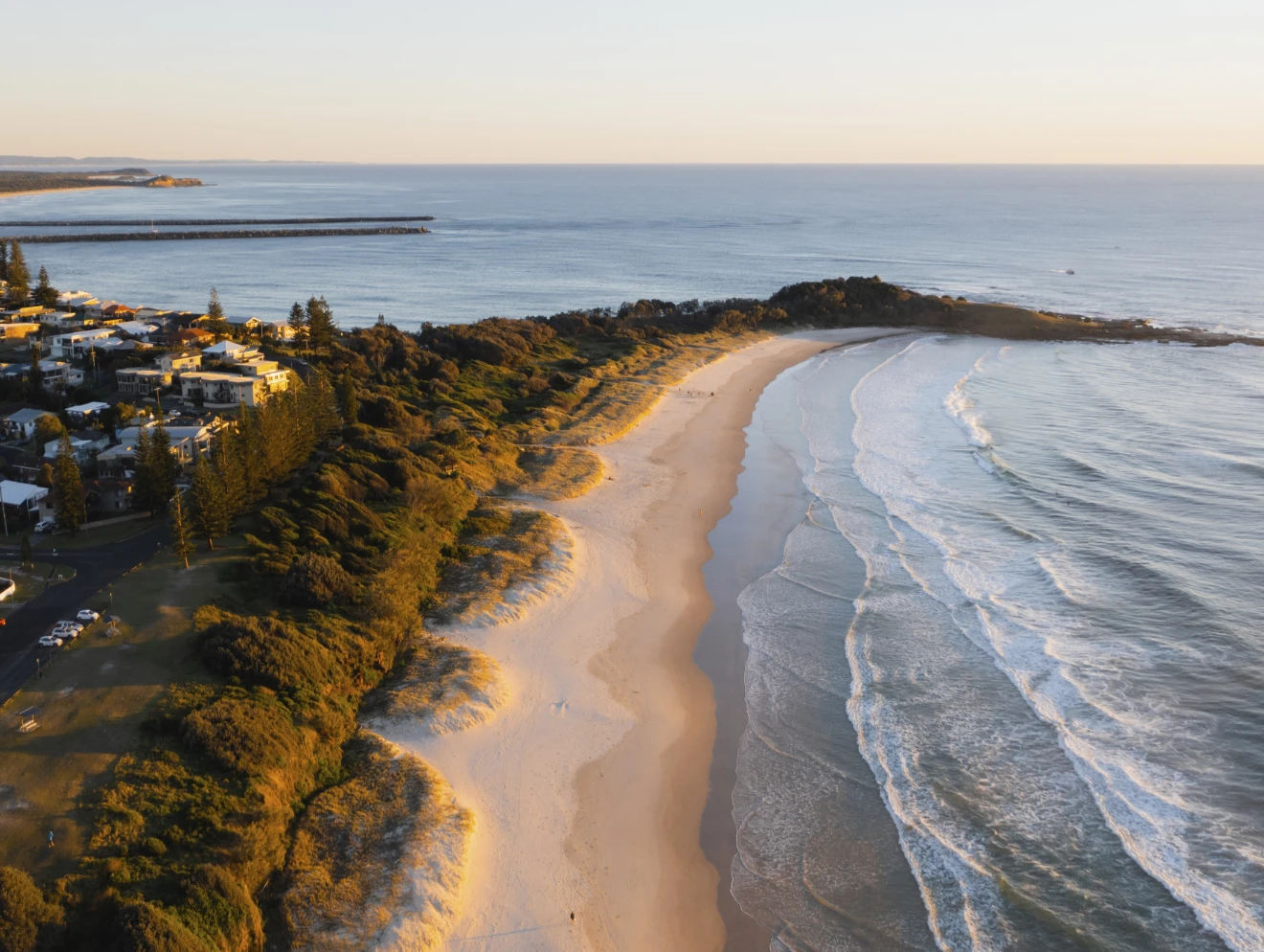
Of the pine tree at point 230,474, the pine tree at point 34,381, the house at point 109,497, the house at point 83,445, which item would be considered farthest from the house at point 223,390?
the pine tree at point 230,474

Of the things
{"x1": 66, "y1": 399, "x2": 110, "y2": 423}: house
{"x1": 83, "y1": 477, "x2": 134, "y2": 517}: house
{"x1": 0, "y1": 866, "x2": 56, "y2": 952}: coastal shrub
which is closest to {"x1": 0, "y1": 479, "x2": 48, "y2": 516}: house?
{"x1": 83, "y1": 477, "x2": 134, "y2": 517}: house

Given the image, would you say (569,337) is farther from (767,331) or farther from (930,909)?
(930,909)

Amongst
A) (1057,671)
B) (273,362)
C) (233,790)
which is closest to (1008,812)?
(1057,671)

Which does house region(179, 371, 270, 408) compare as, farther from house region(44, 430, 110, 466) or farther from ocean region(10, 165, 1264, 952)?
ocean region(10, 165, 1264, 952)

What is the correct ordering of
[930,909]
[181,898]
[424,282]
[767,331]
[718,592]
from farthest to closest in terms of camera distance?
1. [424,282]
2. [767,331]
3. [718,592]
4. [930,909]
5. [181,898]

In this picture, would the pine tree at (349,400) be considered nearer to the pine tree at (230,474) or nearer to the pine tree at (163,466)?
the pine tree at (163,466)

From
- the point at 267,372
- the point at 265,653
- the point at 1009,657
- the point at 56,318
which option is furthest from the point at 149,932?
the point at 56,318

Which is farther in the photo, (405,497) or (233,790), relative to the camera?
(405,497)
